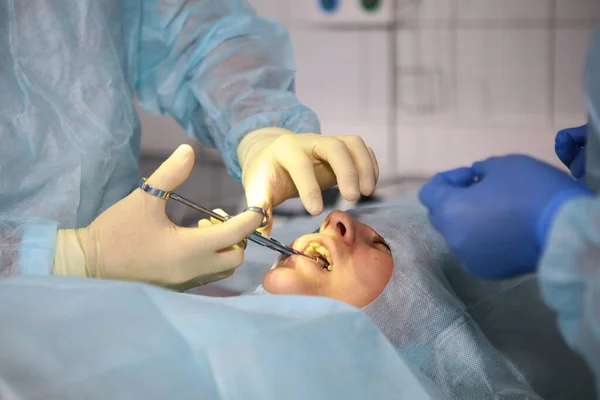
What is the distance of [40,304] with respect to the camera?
86 cm

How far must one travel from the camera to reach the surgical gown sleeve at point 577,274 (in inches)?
28.4

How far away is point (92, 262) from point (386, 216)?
63 cm

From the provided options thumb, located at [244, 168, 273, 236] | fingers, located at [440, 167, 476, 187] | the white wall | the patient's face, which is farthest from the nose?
the white wall

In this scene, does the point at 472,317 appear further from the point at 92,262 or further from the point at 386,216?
the point at 92,262

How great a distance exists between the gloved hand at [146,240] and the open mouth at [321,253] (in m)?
0.13

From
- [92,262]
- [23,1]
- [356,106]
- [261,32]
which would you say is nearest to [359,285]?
[92,262]

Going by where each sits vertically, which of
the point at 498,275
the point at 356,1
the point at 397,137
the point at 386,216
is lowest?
the point at 397,137

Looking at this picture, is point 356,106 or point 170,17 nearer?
point 170,17

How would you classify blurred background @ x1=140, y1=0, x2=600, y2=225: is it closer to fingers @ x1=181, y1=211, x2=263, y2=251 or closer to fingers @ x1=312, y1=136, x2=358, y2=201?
fingers @ x1=312, y1=136, x2=358, y2=201

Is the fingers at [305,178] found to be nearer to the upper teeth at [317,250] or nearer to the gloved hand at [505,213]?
the upper teeth at [317,250]

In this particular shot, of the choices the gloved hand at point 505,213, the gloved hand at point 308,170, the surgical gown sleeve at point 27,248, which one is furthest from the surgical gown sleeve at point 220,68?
the gloved hand at point 505,213

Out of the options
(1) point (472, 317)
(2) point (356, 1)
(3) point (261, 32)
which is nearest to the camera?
(1) point (472, 317)

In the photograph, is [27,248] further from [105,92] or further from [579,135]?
[579,135]

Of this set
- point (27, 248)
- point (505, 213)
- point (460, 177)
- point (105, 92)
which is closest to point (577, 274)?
point (505, 213)
